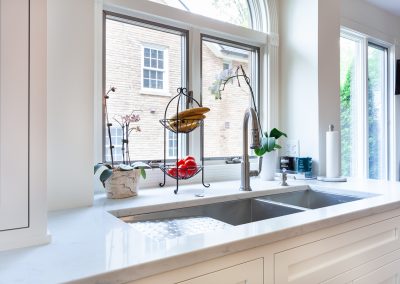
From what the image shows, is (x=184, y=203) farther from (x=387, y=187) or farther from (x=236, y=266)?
Result: (x=387, y=187)

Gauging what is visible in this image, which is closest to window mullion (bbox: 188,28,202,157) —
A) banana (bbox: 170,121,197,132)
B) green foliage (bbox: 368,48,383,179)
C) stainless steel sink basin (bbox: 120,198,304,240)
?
banana (bbox: 170,121,197,132)

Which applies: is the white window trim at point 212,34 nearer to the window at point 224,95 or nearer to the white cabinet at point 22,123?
the window at point 224,95

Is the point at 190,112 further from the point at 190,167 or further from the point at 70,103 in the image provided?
the point at 70,103

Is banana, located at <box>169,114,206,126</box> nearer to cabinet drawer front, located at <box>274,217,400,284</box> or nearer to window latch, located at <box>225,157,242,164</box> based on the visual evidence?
window latch, located at <box>225,157,242,164</box>

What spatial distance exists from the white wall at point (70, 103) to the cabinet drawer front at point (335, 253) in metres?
0.73

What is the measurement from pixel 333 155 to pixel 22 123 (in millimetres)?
1575

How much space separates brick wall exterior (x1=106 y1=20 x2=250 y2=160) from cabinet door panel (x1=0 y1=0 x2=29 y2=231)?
30.0 inches

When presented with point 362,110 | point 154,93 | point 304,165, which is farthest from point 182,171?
point 362,110

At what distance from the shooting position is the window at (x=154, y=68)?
1547 millimetres

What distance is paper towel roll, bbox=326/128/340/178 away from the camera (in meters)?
1.68

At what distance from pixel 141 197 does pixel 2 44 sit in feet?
2.48

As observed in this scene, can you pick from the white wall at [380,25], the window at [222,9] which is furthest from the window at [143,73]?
the white wall at [380,25]

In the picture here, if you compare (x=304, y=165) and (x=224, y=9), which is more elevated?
(x=224, y=9)

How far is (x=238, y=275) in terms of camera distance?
28.3 inches
